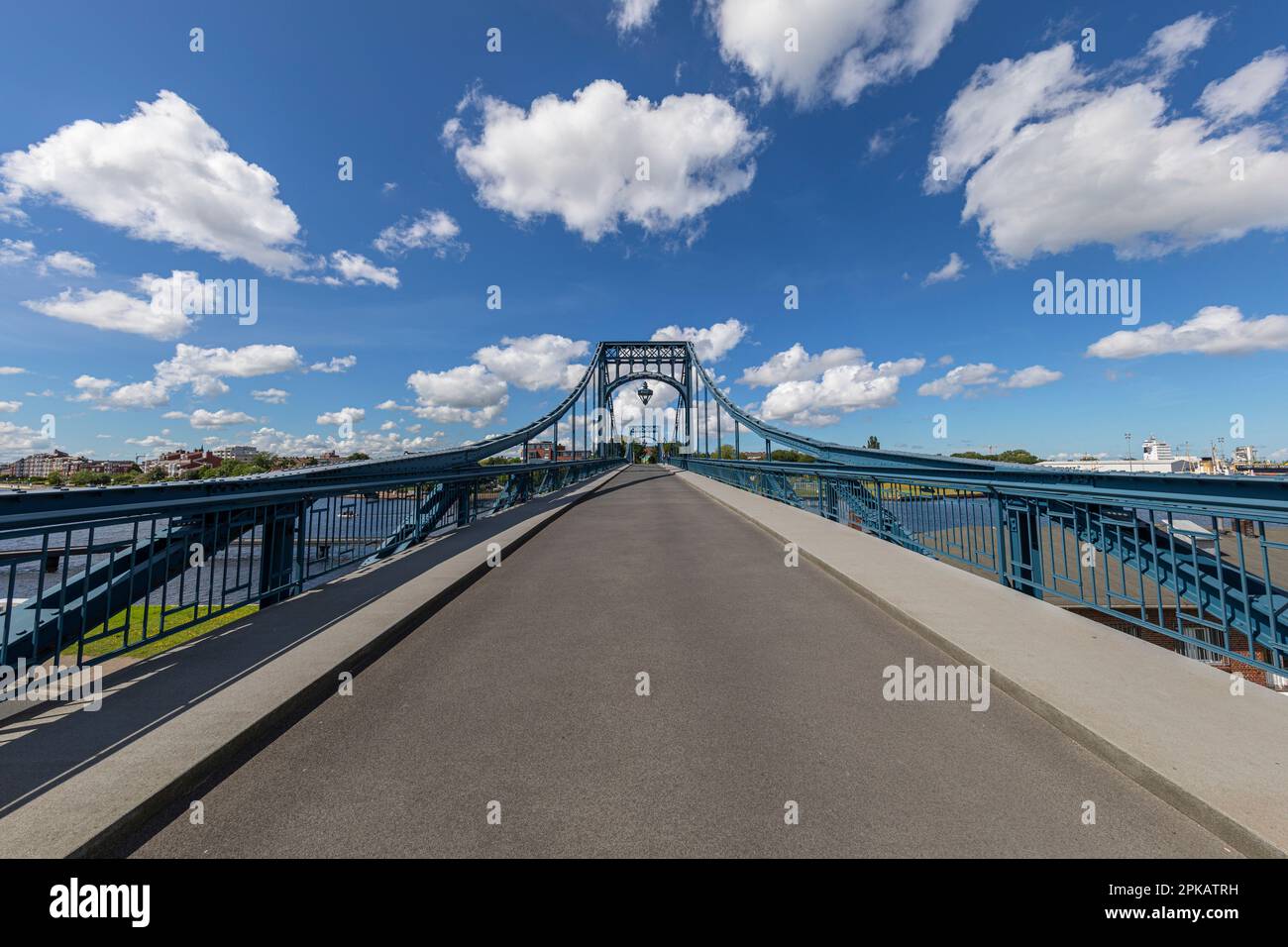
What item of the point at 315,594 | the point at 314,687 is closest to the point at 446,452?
the point at 315,594

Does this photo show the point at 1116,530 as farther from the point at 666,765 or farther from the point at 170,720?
the point at 170,720

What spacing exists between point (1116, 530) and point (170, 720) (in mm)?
7394

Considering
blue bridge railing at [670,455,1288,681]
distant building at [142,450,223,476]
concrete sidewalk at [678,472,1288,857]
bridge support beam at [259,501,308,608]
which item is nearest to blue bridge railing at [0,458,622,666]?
bridge support beam at [259,501,308,608]

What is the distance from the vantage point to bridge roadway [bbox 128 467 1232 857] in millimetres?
2285

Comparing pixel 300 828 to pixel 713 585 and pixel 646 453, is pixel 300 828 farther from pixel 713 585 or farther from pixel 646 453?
pixel 646 453

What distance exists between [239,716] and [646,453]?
134 metres

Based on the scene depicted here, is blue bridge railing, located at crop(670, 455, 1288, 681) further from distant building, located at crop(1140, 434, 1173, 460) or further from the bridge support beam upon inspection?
distant building, located at crop(1140, 434, 1173, 460)

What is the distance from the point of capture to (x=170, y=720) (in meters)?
3.10

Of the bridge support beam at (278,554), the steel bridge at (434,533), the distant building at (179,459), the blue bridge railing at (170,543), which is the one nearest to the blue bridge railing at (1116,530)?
the steel bridge at (434,533)

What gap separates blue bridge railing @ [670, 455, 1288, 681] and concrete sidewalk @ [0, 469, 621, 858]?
215 inches

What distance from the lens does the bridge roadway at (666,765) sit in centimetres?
229

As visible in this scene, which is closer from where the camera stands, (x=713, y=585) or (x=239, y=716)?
(x=239, y=716)
